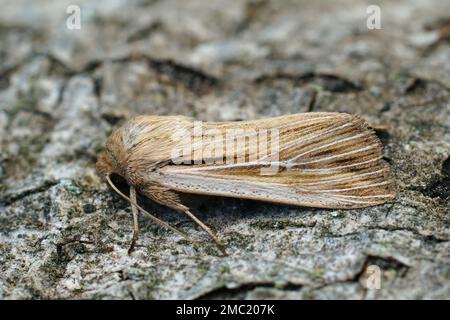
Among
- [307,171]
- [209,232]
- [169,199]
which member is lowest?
[209,232]

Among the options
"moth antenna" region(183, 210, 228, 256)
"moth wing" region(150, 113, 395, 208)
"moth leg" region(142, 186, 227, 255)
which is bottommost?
"moth antenna" region(183, 210, 228, 256)

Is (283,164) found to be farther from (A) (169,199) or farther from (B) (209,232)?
(A) (169,199)

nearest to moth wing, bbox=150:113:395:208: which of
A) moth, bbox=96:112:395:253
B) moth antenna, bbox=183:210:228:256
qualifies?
moth, bbox=96:112:395:253

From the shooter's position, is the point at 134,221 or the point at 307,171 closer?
the point at 307,171

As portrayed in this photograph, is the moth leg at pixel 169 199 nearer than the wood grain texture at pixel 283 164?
No

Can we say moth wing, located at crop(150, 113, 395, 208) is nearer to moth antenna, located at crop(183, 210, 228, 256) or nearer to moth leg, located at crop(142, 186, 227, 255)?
moth leg, located at crop(142, 186, 227, 255)

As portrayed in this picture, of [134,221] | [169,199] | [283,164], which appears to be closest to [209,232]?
[169,199]

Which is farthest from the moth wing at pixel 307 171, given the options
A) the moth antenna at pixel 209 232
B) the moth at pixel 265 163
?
the moth antenna at pixel 209 232

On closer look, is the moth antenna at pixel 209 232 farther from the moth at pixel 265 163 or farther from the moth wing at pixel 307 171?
the moth wing at pixel 307 171
